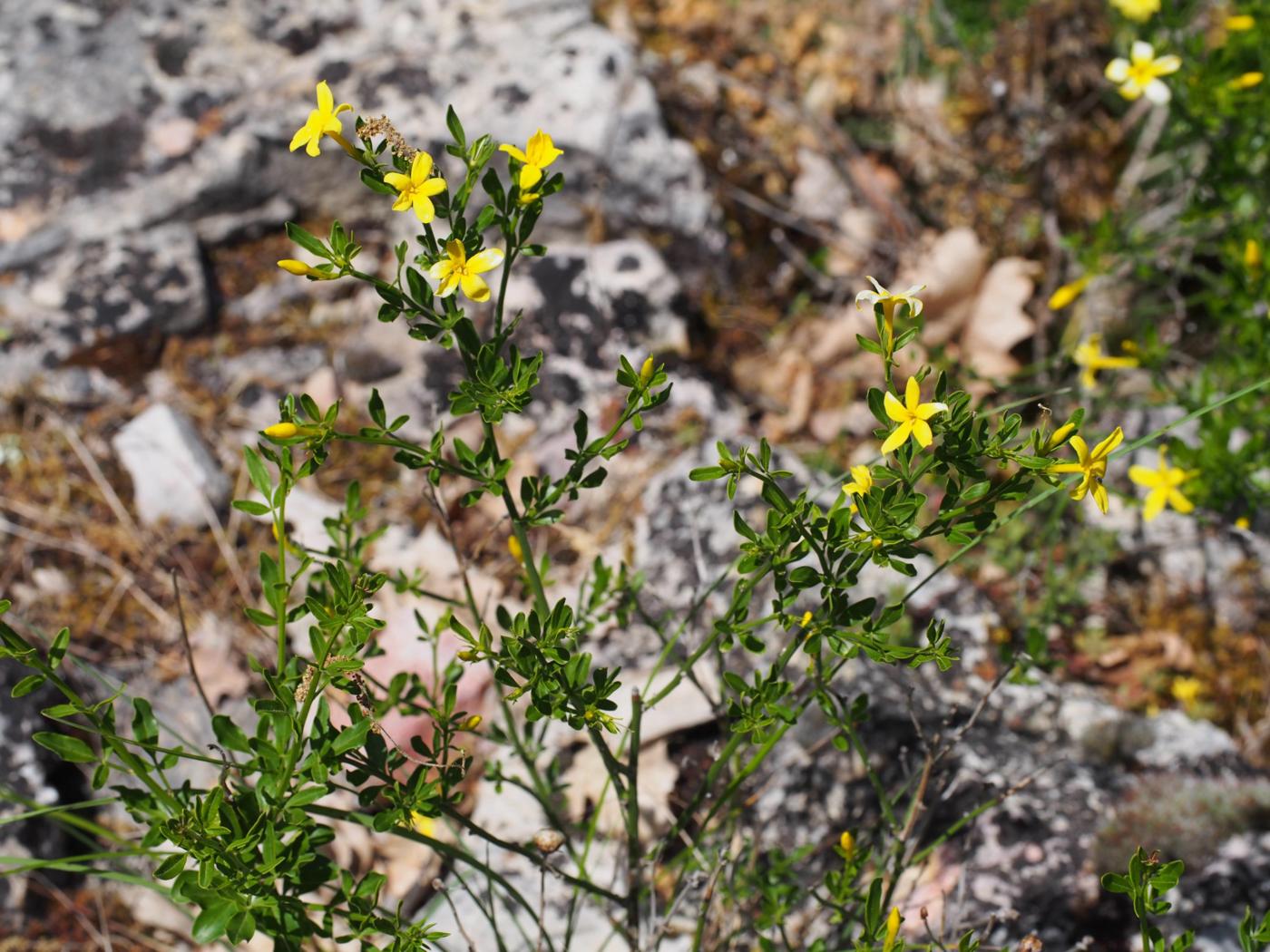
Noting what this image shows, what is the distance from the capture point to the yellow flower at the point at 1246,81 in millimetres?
2962

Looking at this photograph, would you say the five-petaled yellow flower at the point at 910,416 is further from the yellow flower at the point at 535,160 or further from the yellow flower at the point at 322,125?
the yellow flower at the point at 322,125

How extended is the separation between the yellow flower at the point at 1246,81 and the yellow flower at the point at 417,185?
2702 mm

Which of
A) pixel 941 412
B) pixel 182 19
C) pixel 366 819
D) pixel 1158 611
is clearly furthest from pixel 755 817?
pixel 182 19

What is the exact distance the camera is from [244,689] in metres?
3.18

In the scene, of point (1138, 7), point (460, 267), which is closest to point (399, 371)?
point (460, 267)

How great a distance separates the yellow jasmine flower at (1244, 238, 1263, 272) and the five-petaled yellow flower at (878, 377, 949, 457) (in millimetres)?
2016

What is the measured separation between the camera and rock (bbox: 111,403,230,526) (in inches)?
141

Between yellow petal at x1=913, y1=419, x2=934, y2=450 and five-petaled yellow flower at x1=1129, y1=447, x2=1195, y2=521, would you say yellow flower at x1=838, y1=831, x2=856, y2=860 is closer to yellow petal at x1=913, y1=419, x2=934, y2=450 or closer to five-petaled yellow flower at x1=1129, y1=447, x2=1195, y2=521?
yellow petal at x1=913, y1=419, x2=934, y2=450

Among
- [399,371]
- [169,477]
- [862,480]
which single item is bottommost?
[862,480]

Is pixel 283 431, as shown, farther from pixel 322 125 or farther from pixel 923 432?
pixel 923 432

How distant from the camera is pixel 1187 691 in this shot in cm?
329

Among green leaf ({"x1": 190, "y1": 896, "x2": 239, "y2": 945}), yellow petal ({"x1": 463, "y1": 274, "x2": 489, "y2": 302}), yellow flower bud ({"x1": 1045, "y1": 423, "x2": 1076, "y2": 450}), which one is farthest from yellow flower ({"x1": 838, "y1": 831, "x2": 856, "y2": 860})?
yellow petal ({"x1": 463, "y1": 274, "x2": 489, "y2": 302})

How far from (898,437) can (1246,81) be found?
2390mm

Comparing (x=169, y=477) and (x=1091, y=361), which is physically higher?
(x=1091, y=361)
